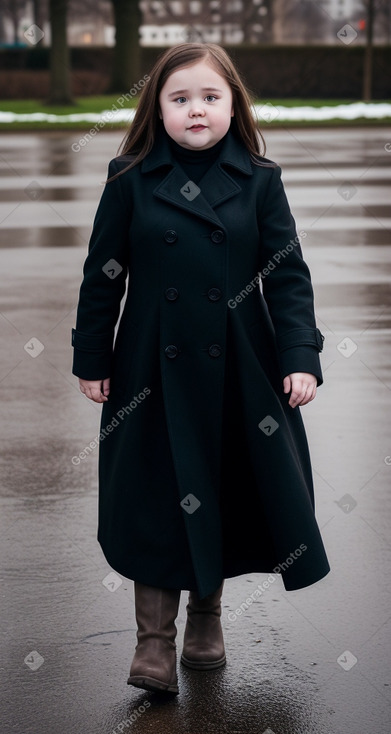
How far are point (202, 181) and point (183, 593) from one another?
133 cm

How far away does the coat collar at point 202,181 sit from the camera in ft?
10.4

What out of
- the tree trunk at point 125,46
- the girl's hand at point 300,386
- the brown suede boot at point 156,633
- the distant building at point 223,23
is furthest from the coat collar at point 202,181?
the distant building at point 223,23

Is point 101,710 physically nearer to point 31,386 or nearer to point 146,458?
point 146,458

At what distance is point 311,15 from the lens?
8944 cm

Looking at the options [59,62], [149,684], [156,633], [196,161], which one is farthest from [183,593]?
[59,62]

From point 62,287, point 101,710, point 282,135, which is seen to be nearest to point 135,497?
point 101,710

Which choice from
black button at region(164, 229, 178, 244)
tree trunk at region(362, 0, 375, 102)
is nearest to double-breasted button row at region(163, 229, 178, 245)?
black button at region(164, 229, 178, 244)

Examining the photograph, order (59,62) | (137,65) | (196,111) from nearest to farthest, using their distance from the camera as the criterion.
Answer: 1. (196,111)
2. (59,62)
3. (137,65)

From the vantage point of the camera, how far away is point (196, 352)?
3.21m

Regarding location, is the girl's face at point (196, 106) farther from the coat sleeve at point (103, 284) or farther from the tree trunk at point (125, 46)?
the tree trunk at point (125, 46)

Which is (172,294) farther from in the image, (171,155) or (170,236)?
(171,155)

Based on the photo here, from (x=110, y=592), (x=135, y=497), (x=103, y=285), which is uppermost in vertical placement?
(x=103, y=285)

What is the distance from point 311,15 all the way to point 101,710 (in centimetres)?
9021

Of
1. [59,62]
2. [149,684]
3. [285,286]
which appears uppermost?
[285,286]
